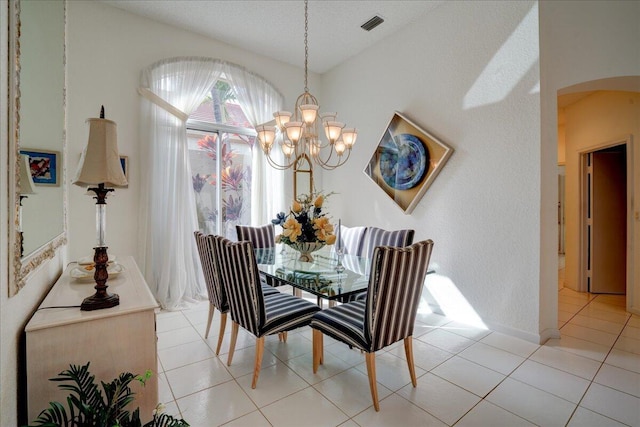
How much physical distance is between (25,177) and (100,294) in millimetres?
589

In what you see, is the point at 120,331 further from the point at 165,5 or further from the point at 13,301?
the point at 165,5

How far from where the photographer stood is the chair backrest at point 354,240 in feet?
10.9

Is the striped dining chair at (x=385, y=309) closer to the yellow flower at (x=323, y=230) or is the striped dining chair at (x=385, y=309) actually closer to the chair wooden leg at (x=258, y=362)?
the chair wooden leg at (x=258, y=362)

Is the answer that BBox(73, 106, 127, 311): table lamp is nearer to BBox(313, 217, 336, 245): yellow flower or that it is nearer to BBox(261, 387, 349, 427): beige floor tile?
BBox(261, 387, 349, 427): beige floor tile

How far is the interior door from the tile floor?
1450 mm

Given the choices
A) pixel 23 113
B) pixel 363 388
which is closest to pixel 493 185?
pixel 363 388

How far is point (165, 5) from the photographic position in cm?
318

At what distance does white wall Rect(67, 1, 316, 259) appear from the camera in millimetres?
3029

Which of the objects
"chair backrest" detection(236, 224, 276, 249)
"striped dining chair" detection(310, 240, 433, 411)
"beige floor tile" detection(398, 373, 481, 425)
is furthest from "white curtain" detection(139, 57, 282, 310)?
"beige floor tile" detection(398, 373, 481, 425)

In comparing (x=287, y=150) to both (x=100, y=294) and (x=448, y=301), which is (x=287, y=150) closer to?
(x=100, y=294)

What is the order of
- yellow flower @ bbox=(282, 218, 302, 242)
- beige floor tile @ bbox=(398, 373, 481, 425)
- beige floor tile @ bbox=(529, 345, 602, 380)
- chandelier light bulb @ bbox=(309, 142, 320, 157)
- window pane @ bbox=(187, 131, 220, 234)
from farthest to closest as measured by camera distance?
window pane @ bbox=(187, 131, 220, 234) → chandelier light bulb @ bbox=(309, 142, 320, 157) → yellow flower @ bbox=(282, 218, 302, 242) → beige floor tile @ bbox=(529, 345, 602, 380) → beige floor tile @ bbox=(398, 373, 481, 425)

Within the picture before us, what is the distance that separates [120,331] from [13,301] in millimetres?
390

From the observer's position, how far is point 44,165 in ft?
4.44

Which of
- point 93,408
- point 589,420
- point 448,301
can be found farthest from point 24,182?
point 448,301
